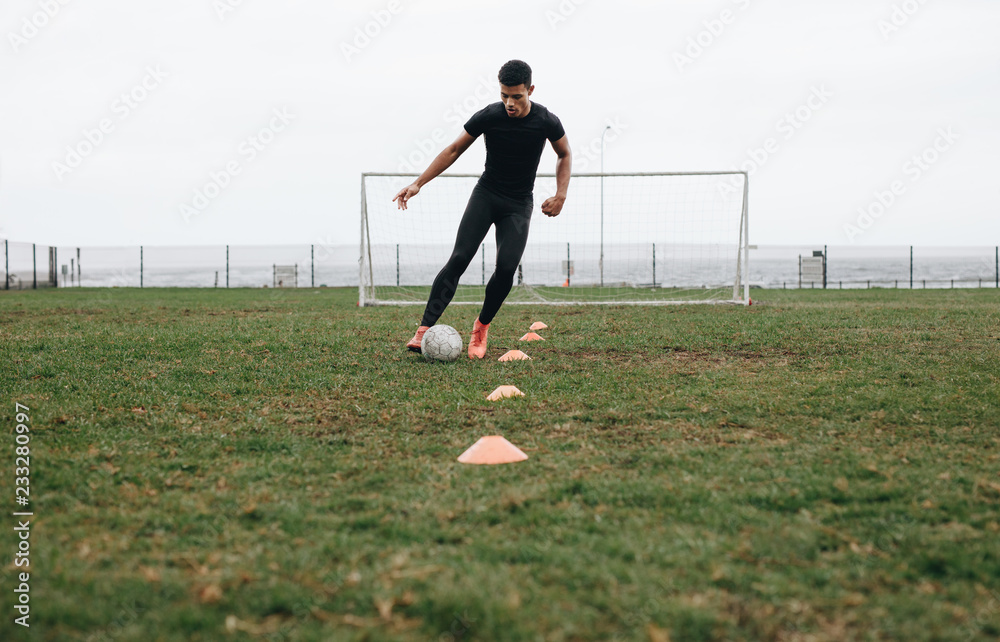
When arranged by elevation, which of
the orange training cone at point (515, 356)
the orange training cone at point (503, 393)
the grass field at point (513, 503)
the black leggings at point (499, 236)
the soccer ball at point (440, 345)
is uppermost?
the black leggings at point (499, 236)

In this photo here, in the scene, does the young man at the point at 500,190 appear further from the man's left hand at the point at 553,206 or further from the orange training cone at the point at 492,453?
the orange training cone at the point at 492,453

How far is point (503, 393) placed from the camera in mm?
4430

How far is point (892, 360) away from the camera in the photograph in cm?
576

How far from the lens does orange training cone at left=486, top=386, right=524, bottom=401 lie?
172 inches

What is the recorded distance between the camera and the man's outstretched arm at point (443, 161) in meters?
5.89

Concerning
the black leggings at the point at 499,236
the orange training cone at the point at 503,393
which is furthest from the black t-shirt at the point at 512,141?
the orange training cone at the point at 503,393

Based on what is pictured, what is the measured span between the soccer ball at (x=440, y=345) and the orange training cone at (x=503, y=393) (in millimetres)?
1479

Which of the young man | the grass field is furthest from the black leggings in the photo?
the grass field

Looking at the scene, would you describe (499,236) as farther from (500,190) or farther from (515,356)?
(515,356)

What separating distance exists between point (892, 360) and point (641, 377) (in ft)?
7.25

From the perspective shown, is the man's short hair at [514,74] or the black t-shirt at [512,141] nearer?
the man's short hair at [514,74]

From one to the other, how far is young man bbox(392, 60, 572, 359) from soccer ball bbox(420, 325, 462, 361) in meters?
0.20

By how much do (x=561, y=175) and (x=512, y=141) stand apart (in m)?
0.60

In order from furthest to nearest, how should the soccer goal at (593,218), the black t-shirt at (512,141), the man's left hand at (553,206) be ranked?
the soccer goal at (593,218) → the man's left hand at (553,206) → the black t-shirt at (512,141)
